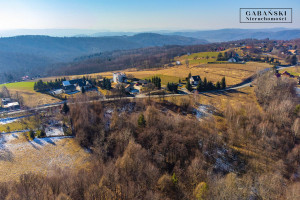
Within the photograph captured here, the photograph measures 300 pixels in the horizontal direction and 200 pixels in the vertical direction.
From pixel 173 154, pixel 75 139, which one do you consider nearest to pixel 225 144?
pixel 173 154

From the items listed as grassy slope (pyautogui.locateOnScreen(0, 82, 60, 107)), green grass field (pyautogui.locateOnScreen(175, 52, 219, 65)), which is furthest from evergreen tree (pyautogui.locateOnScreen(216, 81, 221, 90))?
grassy slope (pyautogui.locateOnScreen(0, 82, 60, 107))

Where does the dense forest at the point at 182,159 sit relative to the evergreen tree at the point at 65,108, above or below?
below

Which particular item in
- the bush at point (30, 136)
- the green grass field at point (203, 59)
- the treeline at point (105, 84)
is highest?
the green grass field at point (203, 59)

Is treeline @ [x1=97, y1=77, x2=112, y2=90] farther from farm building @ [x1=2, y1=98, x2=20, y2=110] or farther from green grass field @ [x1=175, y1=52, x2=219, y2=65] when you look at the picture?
green grass field @ [x1=175, y1=52, x2=219, y2=65]

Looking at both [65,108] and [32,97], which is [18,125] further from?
[32,97]

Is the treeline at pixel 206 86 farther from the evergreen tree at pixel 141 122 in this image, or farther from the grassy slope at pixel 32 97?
the grassy slope at pixel 32 97

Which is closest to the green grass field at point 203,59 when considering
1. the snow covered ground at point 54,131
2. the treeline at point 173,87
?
the treeline at point 173,87

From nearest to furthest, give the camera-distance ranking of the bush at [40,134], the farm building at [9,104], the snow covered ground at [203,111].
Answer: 1. the bush at [40,134]
2. the snow covered ground at [203,111]
3. the farm building at [9,104]
